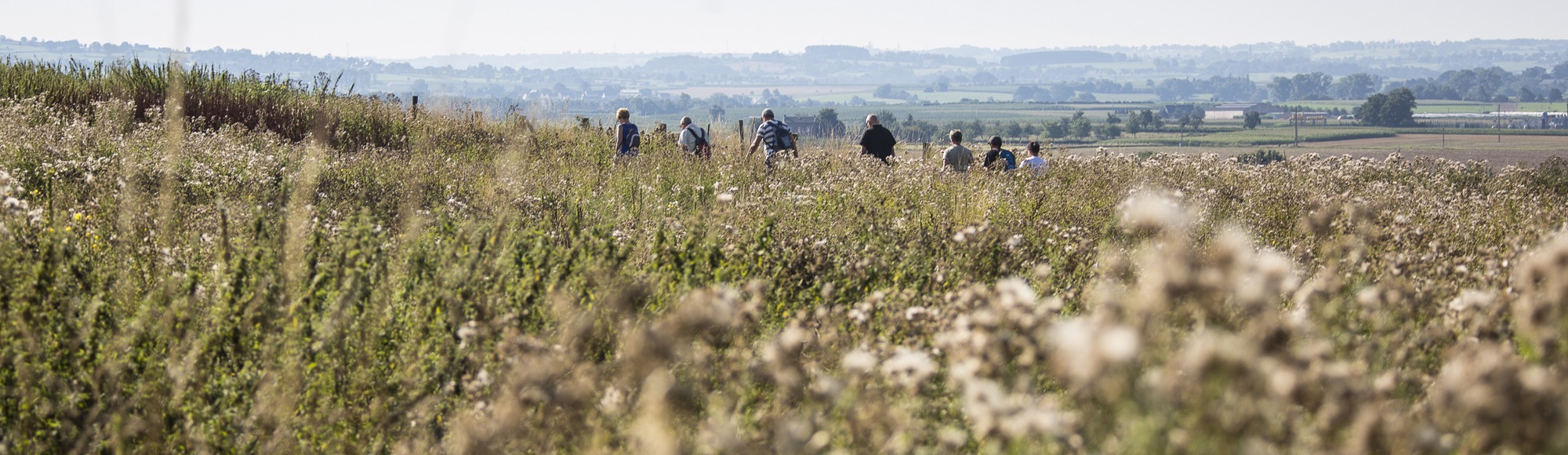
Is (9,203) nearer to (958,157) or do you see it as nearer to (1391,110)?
(958,157)

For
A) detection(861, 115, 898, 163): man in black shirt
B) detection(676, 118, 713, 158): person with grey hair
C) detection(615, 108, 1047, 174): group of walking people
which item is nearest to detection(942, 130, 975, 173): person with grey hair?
detection(615, 108, 1047, 174): group of walking people

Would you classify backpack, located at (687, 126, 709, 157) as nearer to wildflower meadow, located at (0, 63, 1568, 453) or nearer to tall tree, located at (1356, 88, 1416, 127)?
wildflower meadow, located at (0, 63, 1568, 453)

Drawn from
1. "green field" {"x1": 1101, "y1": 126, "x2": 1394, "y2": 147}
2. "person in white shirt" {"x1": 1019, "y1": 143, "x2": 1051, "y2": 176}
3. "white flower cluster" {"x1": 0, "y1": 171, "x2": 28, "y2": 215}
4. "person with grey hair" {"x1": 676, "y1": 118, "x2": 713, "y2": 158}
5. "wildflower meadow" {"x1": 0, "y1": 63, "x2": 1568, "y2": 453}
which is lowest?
"wildflower meadow" {"x1": 0, "y1": 63, "x2": 1568, "y2": 453}

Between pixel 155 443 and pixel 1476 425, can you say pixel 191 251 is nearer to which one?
pixel 155 443

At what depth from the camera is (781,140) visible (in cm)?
1616

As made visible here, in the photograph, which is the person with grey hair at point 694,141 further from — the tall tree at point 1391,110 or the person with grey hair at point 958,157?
the tall tree at point 1391,110

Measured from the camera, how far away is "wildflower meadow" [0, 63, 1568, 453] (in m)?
2.11

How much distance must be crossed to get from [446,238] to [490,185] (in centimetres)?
524

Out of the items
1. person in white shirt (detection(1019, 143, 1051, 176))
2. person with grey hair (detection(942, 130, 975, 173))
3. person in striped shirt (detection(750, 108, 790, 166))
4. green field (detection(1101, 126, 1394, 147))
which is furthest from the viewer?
green field (detection(1101, 126, 1394, 147))

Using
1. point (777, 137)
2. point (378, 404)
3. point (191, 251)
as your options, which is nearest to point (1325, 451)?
point (378, 404)

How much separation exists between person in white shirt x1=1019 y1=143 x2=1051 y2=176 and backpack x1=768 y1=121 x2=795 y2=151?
9.96 ft

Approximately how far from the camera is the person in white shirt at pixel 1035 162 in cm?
1305

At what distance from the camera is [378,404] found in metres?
3.88

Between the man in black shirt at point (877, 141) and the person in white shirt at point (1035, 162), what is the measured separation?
1.78 metres
